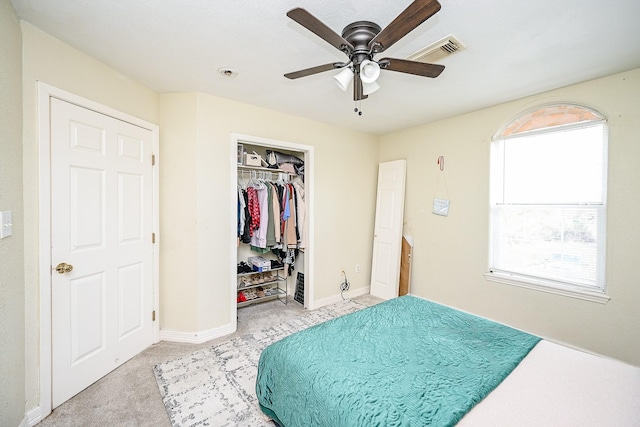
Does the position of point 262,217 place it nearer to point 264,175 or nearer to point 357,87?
point 264,175

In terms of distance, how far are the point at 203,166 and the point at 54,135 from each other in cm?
105

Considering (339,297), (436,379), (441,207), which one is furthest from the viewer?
(339,297)

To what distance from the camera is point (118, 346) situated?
217cm

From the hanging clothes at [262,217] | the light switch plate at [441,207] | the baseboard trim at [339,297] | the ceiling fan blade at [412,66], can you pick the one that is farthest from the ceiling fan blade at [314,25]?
the baseboard trim at [339,297]

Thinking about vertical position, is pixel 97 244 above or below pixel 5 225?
below

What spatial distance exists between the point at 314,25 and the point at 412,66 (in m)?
0.63

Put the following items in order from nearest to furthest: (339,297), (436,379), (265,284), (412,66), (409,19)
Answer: (409,19) < (436,379) < (412,66) < (265,284) < (339,297)

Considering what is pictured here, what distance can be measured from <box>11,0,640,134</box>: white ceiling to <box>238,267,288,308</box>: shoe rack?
7.27ft

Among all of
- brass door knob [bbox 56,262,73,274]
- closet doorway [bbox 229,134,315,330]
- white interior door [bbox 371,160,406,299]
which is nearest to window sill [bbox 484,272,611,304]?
white interior door [bbox 371,160,406,299]

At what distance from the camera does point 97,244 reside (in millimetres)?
→ 2031

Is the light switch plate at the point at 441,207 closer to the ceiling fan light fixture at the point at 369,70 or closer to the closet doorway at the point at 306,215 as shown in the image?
the closet doorway at the point at 306,215

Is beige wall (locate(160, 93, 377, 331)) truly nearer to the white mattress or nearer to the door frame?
the door frame

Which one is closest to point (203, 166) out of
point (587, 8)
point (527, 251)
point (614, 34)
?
point (587, 8)

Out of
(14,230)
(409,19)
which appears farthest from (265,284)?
(409,19)
